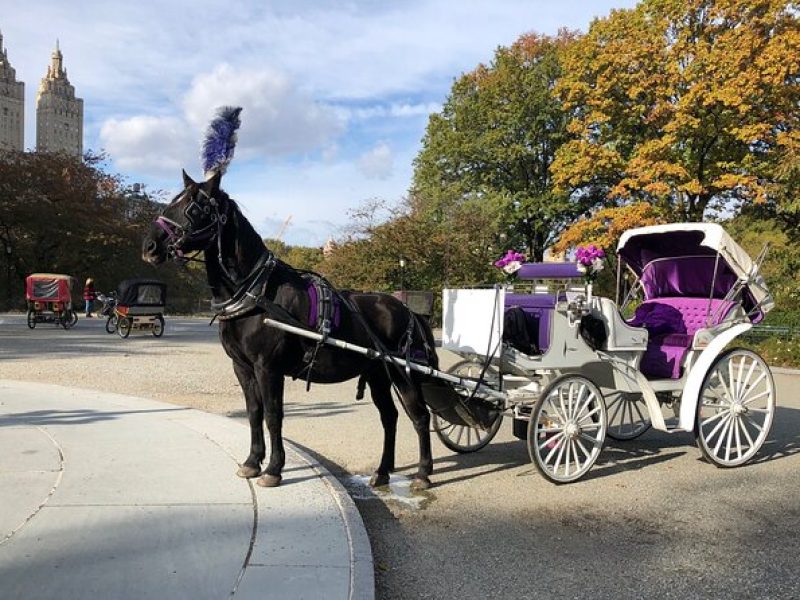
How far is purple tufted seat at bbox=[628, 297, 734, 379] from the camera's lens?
7.17 m

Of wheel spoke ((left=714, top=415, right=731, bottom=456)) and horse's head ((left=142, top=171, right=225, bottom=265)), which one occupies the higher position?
horse's head ((left=142, top=171, right=225, bottom=265))

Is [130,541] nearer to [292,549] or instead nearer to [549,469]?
[292,549]

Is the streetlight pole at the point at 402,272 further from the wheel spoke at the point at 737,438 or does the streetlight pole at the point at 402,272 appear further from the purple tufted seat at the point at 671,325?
the wheel spoke at the point at 737,438

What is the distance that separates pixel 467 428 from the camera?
282 inches

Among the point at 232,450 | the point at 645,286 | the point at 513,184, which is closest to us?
the point at 232,450

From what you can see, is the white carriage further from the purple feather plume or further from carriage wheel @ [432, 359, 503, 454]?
the purple feather plume

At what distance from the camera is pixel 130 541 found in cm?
399

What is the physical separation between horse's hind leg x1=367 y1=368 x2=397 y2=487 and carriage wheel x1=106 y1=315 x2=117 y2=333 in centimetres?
1812

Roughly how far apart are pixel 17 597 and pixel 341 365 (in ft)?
9.29

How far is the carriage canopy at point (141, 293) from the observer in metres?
19.4

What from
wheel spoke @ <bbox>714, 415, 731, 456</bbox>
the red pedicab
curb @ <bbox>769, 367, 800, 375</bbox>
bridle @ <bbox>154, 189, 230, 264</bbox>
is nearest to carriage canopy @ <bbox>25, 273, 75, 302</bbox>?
the red pedicab

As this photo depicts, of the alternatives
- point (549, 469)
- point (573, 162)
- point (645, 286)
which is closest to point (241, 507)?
point (549, 469)

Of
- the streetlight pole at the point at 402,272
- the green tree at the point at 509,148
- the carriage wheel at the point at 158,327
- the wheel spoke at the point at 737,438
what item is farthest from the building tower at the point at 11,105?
the wheel spoke at the point at 737,438

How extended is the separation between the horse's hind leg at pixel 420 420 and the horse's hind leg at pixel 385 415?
214 mm
